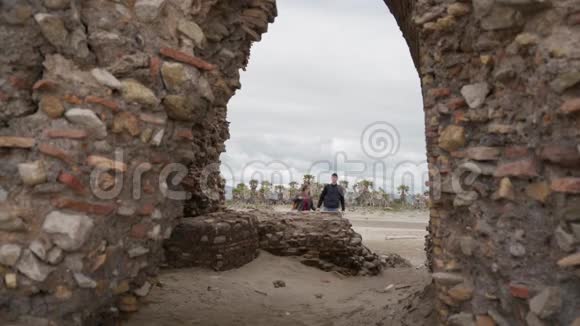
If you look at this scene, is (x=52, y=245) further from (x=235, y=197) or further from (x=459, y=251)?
(x=235, y=197)

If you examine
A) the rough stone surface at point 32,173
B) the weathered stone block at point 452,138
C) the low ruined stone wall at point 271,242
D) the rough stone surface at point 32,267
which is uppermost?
the weathered stone block at point 452,138

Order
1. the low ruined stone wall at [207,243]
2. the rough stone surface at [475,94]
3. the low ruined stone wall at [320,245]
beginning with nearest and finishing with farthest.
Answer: the rough stone surface at [475,94]
the low ruined stone wall at [207,243]
the low ruined stone wall at [320,245]

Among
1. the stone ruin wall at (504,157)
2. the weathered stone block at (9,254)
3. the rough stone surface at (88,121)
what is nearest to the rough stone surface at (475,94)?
the stone ruin wall at (504,157)

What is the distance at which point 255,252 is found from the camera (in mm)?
7312

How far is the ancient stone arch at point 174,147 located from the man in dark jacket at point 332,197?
20.3 feet

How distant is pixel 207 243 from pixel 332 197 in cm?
406

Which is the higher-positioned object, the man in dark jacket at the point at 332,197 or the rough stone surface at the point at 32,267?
the man in dark jacket at the point at 332,197

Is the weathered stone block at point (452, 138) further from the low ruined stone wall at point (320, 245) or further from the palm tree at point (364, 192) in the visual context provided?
the palm tree at point (364, 192)

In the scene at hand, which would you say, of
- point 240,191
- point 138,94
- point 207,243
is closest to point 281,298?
point 207,243

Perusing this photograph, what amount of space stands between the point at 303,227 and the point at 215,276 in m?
2.42

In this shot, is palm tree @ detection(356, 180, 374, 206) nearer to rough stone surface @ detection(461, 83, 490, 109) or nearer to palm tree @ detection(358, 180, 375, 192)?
palm tree @ detection(358, 180, 375, 192)

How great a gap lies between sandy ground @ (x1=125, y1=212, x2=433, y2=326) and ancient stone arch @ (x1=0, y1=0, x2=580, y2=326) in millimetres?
945

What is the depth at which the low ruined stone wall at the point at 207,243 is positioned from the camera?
6.23 meters

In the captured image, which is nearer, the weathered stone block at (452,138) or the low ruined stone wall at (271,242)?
the weathered stone block at (452,138)
